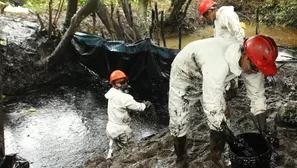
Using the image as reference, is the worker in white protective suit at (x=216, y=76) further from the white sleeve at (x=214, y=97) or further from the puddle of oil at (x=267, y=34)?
the puddle of oil at (x=267, y=34)

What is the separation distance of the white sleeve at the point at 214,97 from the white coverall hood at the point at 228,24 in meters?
2.89

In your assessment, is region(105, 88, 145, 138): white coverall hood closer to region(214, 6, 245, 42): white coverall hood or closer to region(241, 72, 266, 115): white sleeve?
region(214, 6, 245, 42): white coverall hood

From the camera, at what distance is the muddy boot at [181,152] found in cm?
511

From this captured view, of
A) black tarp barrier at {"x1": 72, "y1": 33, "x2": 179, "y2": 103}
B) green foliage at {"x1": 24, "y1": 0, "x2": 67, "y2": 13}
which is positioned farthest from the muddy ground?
green foliage at {"x1": 24, "y1": 0, "x2": 67, "y2": 13}

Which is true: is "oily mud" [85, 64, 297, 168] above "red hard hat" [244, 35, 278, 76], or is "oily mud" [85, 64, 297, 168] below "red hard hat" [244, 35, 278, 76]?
below

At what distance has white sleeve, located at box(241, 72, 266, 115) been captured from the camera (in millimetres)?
4234

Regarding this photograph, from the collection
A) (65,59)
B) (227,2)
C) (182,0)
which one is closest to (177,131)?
→ (65,59)

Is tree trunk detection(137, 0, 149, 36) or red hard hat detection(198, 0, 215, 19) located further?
tree trunk detection(137, 0, 149, 36)

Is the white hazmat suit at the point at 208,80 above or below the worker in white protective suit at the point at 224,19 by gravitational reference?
below

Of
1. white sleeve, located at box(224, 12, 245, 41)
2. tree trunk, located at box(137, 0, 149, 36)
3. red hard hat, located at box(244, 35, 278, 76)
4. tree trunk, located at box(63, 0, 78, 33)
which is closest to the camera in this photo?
red hard hat, located at box(244, 35, 278, 76)

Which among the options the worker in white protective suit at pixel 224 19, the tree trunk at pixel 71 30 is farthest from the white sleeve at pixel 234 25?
the tree trunk at pixel 71 30

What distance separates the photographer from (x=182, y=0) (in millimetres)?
15266

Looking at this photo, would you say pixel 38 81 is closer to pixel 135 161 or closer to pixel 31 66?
pixel 31 66

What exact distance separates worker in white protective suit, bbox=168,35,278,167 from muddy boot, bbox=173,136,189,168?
0.05 ft
